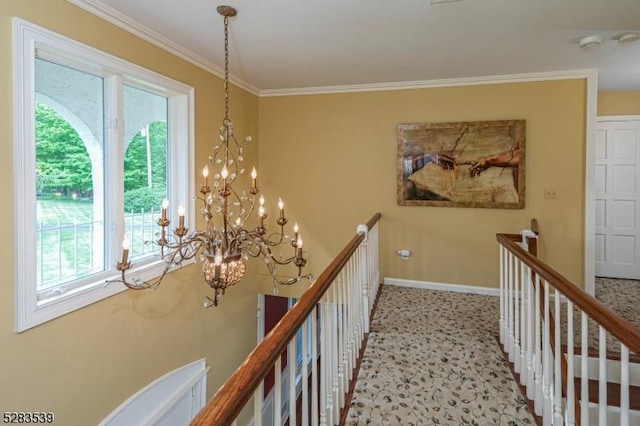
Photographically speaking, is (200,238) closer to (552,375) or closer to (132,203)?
(132,203)

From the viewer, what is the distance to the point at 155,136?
10.8ft

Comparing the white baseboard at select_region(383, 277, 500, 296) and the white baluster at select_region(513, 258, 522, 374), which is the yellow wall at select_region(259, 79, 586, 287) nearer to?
the white baseboard at select_region(383, 277, 500, 296)

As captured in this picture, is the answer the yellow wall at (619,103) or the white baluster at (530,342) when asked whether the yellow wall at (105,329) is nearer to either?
the white baluster at (530,342)

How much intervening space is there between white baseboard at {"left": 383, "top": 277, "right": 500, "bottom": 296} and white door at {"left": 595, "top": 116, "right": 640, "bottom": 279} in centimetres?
195

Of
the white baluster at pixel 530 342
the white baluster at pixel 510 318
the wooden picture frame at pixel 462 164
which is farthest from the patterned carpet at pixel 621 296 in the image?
the white baluster at pixel 530 342

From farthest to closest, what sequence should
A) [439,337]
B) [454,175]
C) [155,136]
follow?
[454,175], [155,136], [439,337]

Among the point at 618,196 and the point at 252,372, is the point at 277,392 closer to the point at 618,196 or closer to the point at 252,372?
the point at 252,372

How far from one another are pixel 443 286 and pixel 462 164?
1.47m

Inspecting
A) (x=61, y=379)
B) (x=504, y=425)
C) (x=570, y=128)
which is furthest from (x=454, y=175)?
(x=61, y=379)

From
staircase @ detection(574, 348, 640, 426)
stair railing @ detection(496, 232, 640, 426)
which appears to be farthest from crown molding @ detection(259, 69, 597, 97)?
staircase @ detection(574, 348, 640, 426)

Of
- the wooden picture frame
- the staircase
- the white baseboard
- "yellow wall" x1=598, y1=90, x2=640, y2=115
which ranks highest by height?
"yellow wall" x1=598, y1=90, x2=640, y2=115

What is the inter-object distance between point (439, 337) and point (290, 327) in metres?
2.16

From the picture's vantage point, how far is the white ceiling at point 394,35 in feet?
8.07

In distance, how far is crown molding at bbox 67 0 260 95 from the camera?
7.96 ft
